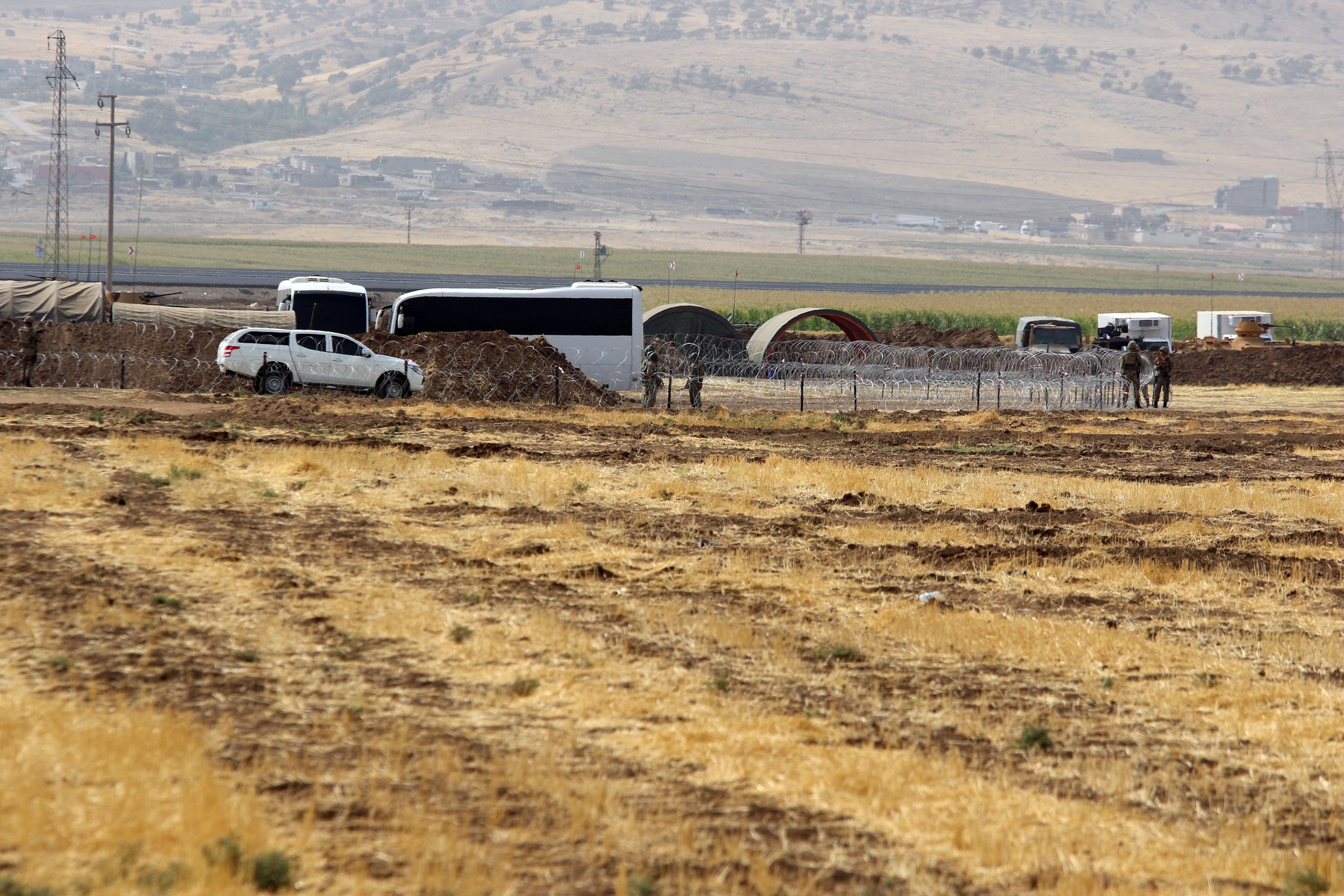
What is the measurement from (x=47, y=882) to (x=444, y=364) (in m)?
27.8

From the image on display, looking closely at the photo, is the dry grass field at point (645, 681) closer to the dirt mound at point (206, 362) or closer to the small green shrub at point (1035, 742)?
the small green shrub at point (1035, 742)

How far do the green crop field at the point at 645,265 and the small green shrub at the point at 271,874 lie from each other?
370 feet

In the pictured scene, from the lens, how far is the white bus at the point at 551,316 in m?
36.4

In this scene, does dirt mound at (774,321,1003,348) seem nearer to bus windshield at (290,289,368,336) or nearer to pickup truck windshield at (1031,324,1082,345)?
pickup truck windshield at (1031,324,1082,345)

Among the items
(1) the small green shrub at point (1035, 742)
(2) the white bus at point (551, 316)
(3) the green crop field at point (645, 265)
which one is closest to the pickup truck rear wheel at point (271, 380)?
(2) the white bus at point (551, 316)

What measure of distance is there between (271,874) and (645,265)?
492 feet

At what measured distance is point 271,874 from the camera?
6.25m

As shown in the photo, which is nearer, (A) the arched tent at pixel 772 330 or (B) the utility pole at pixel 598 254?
(A) the arched tent at pixel 772 330

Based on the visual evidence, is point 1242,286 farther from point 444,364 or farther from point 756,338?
point 444,364

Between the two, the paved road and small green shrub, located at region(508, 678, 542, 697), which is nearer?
small green shrub, located at region(508, 678, 542, 697)

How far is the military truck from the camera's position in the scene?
52469mm

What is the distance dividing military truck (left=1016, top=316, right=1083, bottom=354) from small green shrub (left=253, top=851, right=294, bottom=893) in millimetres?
48255

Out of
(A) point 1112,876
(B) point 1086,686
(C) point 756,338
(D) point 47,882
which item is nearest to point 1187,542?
(B) point 1086,686

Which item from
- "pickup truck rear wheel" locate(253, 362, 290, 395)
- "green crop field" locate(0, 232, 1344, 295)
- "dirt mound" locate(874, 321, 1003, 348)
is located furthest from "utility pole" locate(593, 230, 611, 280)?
"pickup truck rear wheel" locate(253, 362, 290, 395)
